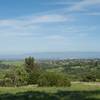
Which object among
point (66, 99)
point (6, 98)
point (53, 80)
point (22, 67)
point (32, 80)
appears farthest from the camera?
point (22, 67)

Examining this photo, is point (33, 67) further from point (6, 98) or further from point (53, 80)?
point (6, 98)

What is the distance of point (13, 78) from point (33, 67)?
12.4 metres

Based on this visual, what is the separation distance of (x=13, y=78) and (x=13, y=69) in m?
5.18

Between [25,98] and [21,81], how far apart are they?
70.5 metres

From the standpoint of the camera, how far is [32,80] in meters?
79.1

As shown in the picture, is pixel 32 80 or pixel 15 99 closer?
pixel 15 99

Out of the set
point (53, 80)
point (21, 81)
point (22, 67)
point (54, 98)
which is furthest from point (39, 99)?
point (22, 67)

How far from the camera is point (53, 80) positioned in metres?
44.8

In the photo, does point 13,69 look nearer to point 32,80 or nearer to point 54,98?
point 32,80

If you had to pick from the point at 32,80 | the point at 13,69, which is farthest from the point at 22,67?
the point at 32,80

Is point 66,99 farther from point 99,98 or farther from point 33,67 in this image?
point 33,67

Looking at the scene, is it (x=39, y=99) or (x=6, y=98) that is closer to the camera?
(x=39, y=99)

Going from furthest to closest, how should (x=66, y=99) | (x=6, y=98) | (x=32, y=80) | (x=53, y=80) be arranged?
1. (x=32, y=80)
2. (x=53, y=80)
3. (x=6, y=98)
4. (x=66, y=99)

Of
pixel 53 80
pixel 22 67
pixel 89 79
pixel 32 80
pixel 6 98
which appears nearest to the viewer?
pixel 6 98
